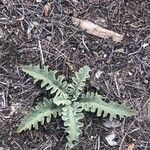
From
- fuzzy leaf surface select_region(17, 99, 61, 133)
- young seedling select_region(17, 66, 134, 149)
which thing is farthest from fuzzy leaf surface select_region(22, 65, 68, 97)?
fuzzy leaf surface select_region(17, 99, 61, 133)

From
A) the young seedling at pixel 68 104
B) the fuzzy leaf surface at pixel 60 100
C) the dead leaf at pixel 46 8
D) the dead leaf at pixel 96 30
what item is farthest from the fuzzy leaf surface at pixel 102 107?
the dead leaf at pixel 46 8

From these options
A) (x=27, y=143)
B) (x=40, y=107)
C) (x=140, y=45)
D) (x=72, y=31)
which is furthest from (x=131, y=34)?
(x=27, y=143)

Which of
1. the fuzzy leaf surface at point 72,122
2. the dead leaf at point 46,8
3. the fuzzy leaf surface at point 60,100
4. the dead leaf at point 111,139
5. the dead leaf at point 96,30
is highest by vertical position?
the dead leaf at point 46,8

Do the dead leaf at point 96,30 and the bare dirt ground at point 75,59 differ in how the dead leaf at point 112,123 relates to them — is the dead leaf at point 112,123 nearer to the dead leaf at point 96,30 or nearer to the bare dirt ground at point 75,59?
the bare dirt ground at point 75,59

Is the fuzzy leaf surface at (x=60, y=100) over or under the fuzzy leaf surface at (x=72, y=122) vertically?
over

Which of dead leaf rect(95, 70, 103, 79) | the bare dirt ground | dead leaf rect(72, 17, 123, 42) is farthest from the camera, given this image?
dead leaf rect(72, 17, 123, 42)

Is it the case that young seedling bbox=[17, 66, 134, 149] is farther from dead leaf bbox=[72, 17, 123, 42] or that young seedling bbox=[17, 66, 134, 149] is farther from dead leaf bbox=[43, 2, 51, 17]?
dead leaf bbox=[43, 2, 51, 17]

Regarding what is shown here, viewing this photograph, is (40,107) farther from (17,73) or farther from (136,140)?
(136,140)
